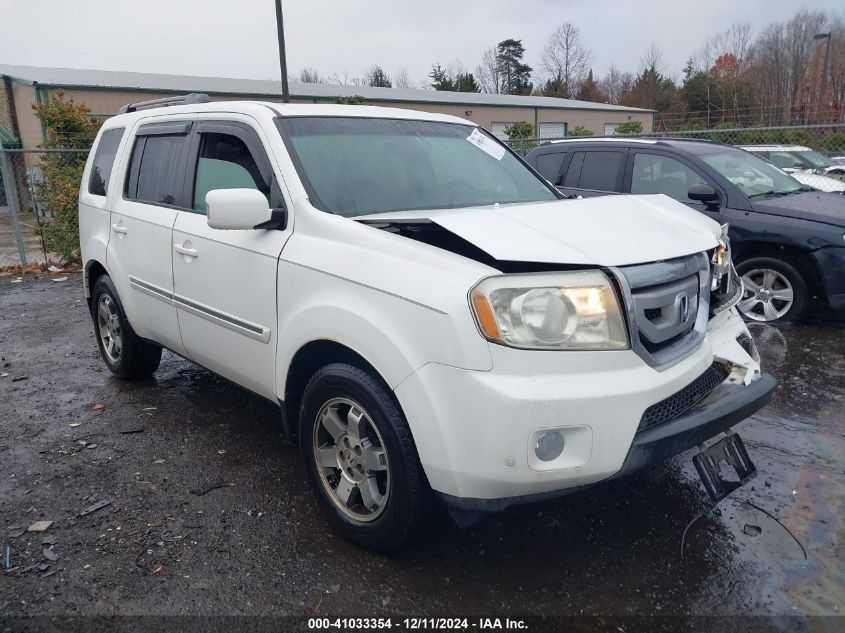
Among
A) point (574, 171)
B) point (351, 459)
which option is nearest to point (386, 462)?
point (351, 459)

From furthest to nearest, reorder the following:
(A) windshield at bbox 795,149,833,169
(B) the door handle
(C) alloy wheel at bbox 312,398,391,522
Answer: (A) windshield at bbox 795,149,833,169 → (B) the door handle → (C) alloy wheel at bbox 312,398,391,522

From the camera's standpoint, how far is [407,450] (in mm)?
2498

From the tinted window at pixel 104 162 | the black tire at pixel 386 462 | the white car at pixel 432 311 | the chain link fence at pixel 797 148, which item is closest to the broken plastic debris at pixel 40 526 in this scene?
the white car at pixel 432 311

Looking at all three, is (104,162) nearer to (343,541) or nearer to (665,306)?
(343,541)

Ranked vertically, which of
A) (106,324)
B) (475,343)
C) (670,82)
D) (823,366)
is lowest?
(823,366)

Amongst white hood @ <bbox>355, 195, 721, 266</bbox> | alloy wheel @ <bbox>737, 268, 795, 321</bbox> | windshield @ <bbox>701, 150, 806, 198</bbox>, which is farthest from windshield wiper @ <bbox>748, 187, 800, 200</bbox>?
white hood @ <bbox>355, 195, 721, 266</bbox>

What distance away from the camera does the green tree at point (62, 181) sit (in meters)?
11.1

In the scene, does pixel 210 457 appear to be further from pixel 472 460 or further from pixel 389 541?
pixel 472 460

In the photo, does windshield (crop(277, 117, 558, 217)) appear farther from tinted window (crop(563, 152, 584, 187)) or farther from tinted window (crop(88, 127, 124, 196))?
tinted window (crop(563, 152, 584, 187))

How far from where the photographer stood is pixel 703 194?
20.9 ft

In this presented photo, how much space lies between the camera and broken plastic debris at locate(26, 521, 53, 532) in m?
3.17

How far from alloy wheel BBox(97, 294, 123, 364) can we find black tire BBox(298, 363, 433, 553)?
2645 millimetres

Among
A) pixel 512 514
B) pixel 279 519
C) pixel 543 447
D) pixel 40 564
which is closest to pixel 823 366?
pixel 512 514

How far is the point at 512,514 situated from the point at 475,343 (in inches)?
51.3
